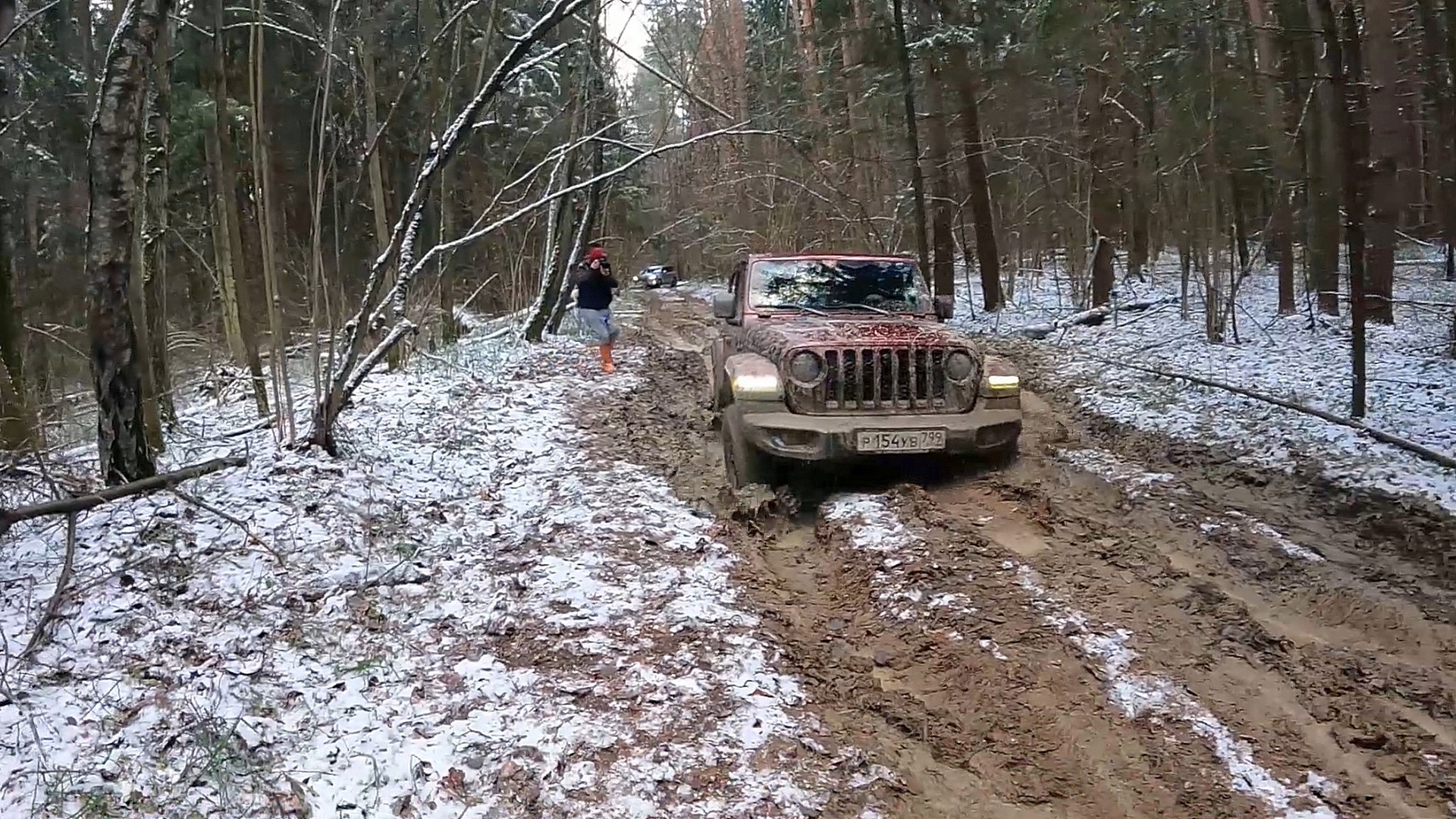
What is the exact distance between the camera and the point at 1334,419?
7.67 m

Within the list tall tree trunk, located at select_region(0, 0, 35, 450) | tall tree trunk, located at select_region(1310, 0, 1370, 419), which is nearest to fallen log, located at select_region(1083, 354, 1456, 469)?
tall tree trunk, located at select_region(1310, 0, 1370, 419)

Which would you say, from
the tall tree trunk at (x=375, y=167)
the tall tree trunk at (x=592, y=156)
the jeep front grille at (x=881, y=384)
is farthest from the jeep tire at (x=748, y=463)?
the tall tree trunk at (x=592, y=156)

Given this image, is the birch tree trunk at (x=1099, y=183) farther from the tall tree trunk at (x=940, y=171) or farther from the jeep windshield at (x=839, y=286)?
the jeep windshield at (x=839, y=286)

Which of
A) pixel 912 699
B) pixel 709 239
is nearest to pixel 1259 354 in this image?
pixel 912 699

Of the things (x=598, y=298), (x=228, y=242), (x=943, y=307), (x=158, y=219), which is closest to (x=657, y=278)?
(x=598, y=298)

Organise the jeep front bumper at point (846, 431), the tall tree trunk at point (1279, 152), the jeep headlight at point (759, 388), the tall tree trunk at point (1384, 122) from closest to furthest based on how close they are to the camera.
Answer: the jeep front bumper at point (846, 431) → the jeep headlight at point (759, 388) → the tall tree trunk at point (1384, 122) → the tall tree trunk at point (1279, 152)

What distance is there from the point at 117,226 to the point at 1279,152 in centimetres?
1480

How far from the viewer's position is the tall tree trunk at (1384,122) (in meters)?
8.01

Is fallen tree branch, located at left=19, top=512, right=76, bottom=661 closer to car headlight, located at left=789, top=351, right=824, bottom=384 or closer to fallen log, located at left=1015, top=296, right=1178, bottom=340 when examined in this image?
car headlight, located at left=789, top=351, right=824, bottom=384

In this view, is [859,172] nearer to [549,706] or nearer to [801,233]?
[801,233]

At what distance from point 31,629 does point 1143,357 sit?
12.1 meters

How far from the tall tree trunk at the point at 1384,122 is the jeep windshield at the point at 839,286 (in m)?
3.74

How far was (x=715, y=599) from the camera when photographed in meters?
5.21

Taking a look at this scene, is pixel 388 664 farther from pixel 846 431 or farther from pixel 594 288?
pixel 594 288
